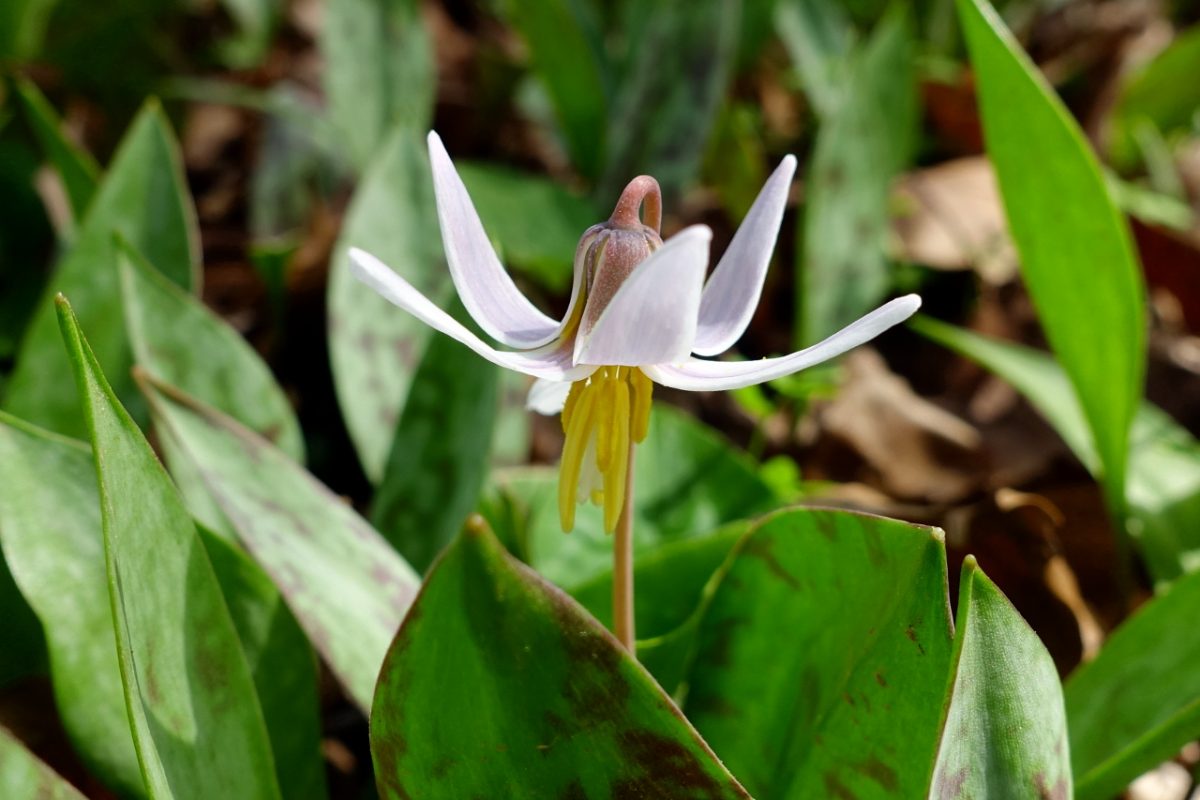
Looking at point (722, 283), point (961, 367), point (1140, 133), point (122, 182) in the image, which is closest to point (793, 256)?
point (961, 367)

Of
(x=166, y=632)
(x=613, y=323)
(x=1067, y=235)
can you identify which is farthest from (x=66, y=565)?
(x=1067, y=235)

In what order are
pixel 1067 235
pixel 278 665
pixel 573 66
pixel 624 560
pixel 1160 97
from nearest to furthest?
pixel 624 560 → pixel 278 665 → pixel 1067 235 → pixel 573 66 → pixel 1160 97

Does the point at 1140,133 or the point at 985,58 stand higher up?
the point at 985,58

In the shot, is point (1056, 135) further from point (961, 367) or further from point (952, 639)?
point (961, 367)

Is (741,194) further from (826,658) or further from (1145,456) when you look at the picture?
(826,658)

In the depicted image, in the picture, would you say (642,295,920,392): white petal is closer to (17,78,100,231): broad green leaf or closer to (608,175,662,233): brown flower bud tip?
(608,175,662,233): brown flower bud tip

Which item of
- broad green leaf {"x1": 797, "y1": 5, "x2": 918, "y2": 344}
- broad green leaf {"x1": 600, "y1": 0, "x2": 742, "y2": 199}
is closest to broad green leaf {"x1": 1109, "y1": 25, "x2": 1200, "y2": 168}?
broad green leaf {"x1": 797, "y1": 5, "x2": 918, "y2": 344}

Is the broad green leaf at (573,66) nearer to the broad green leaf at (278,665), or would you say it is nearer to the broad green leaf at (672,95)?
the broad green leaf at (672,95)
